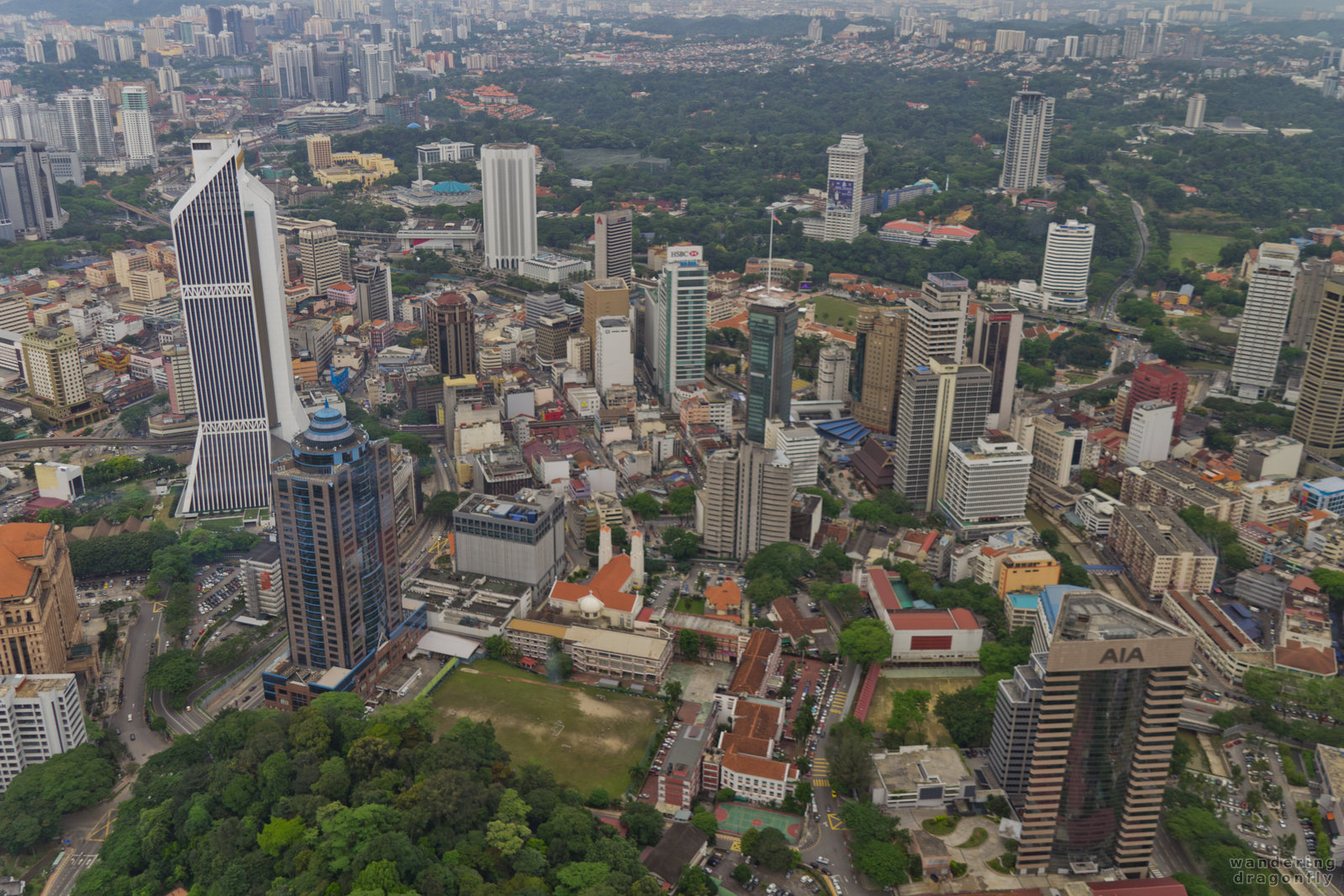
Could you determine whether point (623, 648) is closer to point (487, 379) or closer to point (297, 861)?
point (297, 861)

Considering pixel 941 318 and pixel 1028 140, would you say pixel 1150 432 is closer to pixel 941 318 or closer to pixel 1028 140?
pixel 941 318

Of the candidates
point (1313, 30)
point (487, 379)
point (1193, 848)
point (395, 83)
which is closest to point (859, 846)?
point (1193, 848)

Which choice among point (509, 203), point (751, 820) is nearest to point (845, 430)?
point (751, 820)

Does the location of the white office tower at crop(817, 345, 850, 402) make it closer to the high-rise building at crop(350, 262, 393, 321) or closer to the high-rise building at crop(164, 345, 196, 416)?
the high-rise building at crop(350, 262, 393, 321)

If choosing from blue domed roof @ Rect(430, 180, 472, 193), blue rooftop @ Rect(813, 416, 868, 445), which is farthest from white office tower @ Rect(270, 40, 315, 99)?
blue rooftop @ Rect(813, 416, 868, 445)

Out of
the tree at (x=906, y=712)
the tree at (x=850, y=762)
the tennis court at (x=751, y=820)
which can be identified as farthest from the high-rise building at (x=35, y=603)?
the tree at (x=906, y=712)

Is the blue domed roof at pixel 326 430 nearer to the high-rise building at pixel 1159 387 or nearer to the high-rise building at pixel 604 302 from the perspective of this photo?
the high-rise building at pixel 604 302
